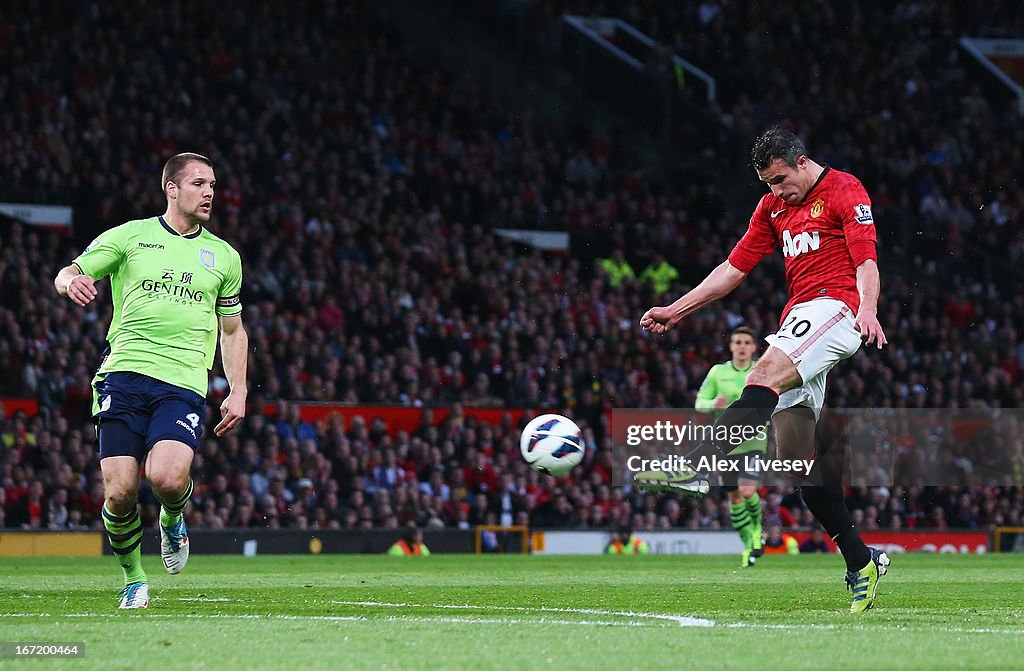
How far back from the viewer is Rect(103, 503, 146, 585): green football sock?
324 inches

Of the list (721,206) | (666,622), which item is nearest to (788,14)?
(721,206)

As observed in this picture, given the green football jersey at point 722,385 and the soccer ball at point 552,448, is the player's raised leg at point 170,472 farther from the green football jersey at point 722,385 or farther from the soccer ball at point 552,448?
the green football jersey at point 722,385

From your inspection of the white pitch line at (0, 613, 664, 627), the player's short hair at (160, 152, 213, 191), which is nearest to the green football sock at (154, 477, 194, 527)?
the white pitch line at (0, 613, 664, 627)

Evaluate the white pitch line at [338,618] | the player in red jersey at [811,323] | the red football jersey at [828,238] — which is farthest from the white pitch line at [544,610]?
the red football jersey at [828,238]

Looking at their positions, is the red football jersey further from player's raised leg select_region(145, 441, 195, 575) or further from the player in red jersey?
player's raised leg select_region(145, 441, 195, 575)

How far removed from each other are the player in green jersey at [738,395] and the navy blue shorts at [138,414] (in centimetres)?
840

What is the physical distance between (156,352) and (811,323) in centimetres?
344

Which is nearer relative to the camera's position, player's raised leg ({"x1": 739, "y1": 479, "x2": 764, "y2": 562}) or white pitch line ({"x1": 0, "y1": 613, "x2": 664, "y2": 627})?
white pitch line ({"x1": 0, "y1": 613, "x2": 664, "y2": 627})

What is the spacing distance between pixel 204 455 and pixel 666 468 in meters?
12.4

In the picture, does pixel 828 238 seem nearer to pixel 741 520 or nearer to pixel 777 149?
pixel 777 149

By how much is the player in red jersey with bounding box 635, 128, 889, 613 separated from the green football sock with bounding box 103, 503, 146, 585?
107 inches

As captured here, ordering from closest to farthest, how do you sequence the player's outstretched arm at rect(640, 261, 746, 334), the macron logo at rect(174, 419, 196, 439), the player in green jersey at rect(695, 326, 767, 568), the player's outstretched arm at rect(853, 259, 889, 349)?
Answer: the player's outstretched arm at rect(853, 259, 889, 349)
the macron logo at rect(174, 419, 196, 439)
the player's outstretched arm at rect(640, 261, 746, 334)
the player in green jersey at rect(695, 326, 767, 568)

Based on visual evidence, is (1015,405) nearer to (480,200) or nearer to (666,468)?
(480,200)

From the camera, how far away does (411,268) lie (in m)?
24.9
